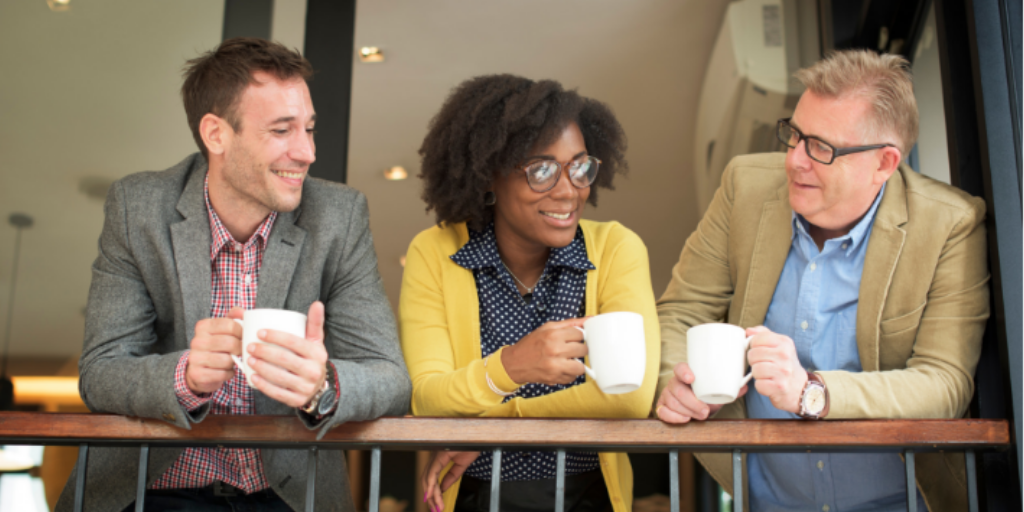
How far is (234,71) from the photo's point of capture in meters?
1.80

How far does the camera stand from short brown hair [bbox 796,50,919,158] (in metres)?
1.71

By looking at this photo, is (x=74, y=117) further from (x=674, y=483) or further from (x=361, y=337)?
(x=674, y=483)

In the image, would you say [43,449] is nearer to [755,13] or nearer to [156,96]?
[156,96]

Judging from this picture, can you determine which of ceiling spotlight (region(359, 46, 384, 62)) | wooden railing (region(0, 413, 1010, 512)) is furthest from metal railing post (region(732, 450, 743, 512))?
ceiling spotlight (region(359, 46, 384, 62))

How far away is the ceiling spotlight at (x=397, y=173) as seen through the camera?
17.1 ft

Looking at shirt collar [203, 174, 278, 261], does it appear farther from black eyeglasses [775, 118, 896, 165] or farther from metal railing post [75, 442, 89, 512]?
black eyeglasses [775, 118, 896, 165]

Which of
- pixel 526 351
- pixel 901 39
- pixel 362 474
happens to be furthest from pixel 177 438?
pixel 362 474

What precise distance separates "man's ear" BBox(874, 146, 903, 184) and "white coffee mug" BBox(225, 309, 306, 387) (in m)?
1.20

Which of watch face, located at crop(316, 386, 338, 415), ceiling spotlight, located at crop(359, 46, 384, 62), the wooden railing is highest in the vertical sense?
ceiling spotlight, located at crop(359, 46, 384, 62)

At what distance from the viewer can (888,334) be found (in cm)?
160

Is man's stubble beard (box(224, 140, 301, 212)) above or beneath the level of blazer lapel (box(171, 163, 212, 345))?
above

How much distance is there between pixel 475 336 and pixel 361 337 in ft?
0.92

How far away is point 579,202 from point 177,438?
969mm

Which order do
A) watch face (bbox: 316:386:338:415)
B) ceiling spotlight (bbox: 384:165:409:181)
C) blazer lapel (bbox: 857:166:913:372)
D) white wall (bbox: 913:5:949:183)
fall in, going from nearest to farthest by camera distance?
watch face (bbox: 316:386:338:415)
blazer lapel (bbox: 857:166:913:372)
white wall (bbox: 913:5:949:183)
ceiling spotlight (bbox: 384:165:409:181)
